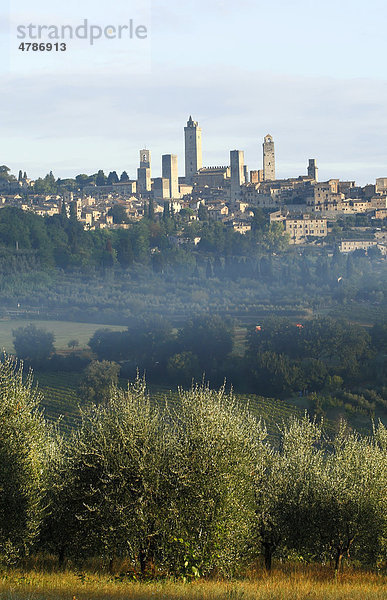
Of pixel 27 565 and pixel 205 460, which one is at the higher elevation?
pixel 205 460

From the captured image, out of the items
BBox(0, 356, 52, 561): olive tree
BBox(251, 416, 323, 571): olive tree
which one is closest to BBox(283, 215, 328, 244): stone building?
BBox(251, 416, 323, 571): olive tree

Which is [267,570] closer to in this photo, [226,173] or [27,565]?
[27,565]

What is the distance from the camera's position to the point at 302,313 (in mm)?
87188

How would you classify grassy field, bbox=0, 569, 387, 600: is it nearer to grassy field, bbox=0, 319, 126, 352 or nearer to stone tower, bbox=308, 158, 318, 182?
grassy field, bbox=0, 319, 126, 352

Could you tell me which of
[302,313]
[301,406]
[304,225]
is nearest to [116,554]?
[301,406]

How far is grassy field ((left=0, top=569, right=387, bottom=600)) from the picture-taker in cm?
1279

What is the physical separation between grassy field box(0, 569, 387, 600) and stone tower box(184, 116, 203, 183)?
141899mm

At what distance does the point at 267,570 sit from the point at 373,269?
100m

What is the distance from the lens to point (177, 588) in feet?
43.6

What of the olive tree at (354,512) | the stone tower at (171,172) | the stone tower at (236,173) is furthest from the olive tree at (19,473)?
the stone tower at (171,172)

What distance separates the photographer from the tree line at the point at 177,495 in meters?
15.0

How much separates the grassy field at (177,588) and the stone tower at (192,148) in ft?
466

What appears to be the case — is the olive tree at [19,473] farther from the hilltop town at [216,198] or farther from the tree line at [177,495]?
the hilltop town at [216,198]

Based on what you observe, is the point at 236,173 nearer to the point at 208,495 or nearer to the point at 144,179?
the point at 144,179
